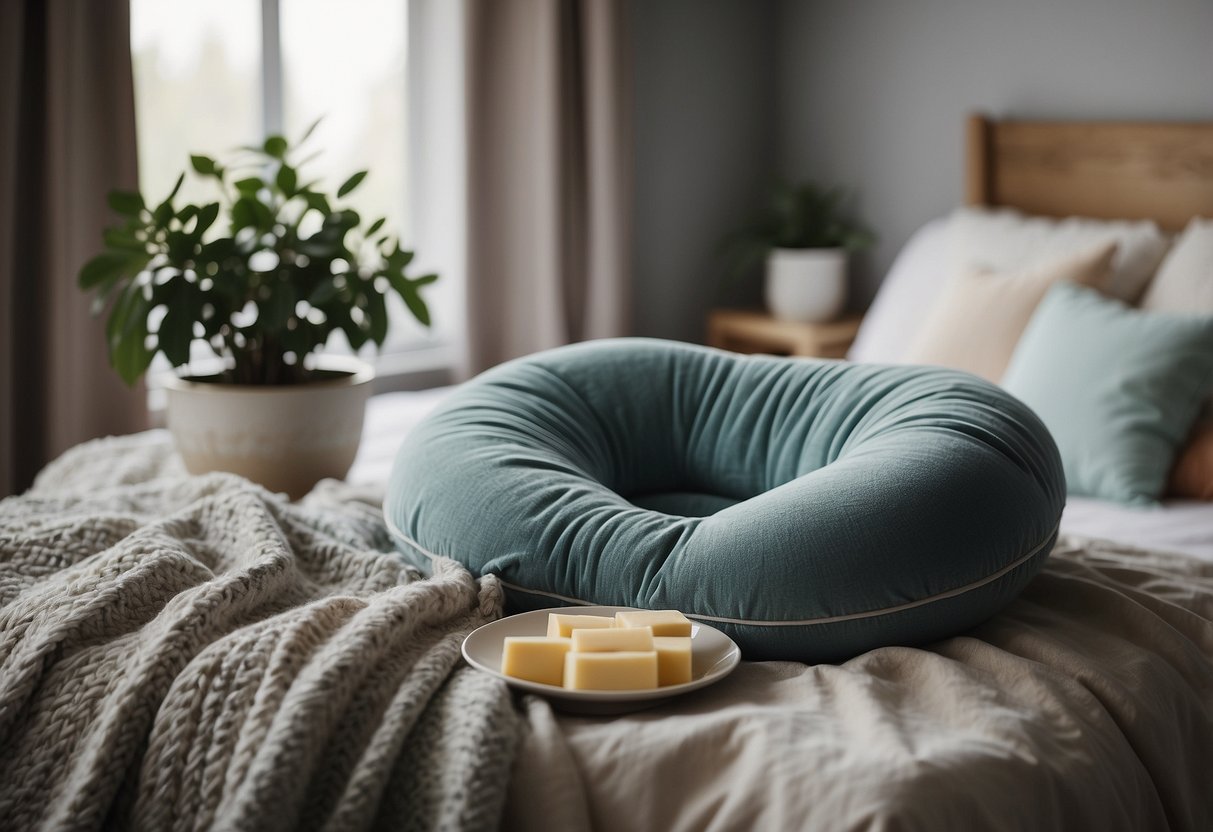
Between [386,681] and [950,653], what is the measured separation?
0.53 meters

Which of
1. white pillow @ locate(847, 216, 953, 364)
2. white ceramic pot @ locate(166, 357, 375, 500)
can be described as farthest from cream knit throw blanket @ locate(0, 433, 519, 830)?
white pillow @ locate(847, 216, 953, 364)

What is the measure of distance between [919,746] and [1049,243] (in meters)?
1.91

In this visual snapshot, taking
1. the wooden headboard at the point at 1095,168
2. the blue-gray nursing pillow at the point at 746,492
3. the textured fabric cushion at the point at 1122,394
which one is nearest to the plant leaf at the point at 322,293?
the blue-gray nursing pillow at the point at 746,492

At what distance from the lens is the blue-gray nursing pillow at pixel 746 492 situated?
1.09 meters

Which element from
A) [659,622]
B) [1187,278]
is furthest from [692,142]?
[659,622]

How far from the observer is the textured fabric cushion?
193 centimetres

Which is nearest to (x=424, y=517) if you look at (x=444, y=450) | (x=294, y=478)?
(x=444, y=450)

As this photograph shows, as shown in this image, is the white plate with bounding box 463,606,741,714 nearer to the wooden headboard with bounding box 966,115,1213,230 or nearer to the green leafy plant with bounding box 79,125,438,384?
the green leafy plant with bounding box 79,125,438,384

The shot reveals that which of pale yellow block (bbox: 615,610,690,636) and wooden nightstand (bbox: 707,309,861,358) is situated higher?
wooden nightstand (bbox: 707,309,861,358)

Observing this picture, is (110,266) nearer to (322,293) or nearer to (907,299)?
(322,293)

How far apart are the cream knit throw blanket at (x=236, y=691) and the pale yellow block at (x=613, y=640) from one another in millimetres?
80

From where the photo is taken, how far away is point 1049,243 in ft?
8.42

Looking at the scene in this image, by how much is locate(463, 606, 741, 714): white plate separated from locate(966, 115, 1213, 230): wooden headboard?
206cm

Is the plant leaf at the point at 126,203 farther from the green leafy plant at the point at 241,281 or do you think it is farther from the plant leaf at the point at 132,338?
the plant leaf at the point at 132,338
